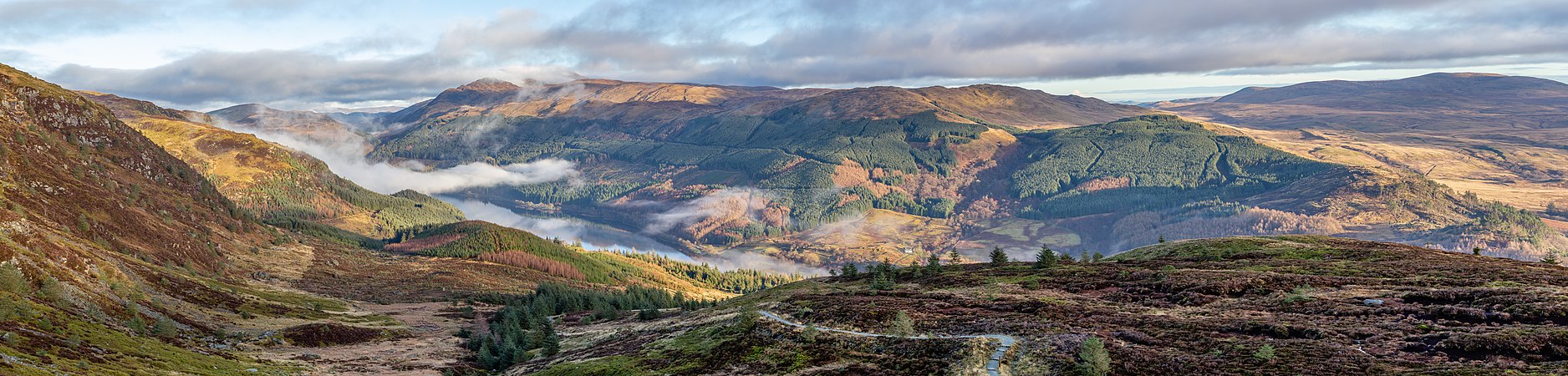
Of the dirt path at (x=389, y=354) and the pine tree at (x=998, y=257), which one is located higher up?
the pine tree at (x=998, y=257)

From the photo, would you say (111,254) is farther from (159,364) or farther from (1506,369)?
(1506,369)

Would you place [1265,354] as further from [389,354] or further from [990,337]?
[389,354]

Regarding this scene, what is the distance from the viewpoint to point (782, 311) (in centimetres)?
6944

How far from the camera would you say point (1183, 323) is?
44875mm

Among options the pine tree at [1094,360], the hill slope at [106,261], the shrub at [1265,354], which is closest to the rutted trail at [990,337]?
the pine tree at [1094,360]

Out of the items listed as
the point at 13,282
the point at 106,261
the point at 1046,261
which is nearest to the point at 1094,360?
the point at 1046,261

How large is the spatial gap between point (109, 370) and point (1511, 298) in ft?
299

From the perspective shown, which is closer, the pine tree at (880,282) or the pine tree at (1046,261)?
the pine tree at (880,282)

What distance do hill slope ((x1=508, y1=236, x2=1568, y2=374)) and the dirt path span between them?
64.5ft

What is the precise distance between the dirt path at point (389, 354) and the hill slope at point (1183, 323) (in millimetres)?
19653

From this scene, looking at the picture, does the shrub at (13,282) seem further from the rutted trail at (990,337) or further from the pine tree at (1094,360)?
the pine tree at (1094,360)

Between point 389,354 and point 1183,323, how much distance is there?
100543mm

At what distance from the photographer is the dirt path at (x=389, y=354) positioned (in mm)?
88562

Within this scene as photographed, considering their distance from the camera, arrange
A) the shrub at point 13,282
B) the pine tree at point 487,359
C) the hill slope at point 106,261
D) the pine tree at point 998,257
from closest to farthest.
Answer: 1. the hill slope at point 106,261
2. the shrub at point 13,282
3. the pine tree at point 487,359
4. the pine tree at point 998,257
